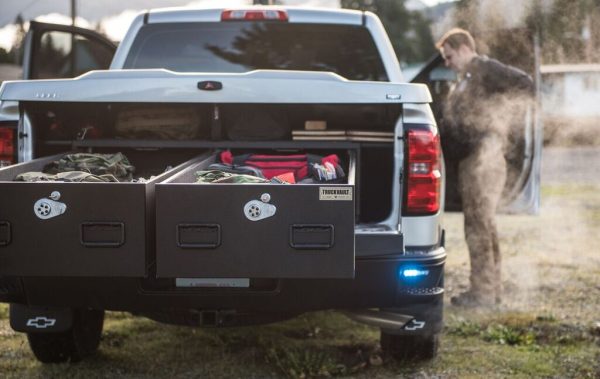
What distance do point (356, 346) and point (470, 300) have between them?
155 cm

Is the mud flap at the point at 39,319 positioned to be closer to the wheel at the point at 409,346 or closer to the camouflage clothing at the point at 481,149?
the wheel at the point at 409,346

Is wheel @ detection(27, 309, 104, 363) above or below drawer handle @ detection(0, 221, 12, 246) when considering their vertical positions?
below

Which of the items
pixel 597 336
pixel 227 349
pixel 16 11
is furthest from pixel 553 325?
pixel 16 11

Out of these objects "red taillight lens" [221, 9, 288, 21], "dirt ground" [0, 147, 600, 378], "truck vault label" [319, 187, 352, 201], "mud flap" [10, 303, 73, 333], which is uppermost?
"red taillight lens" [221, 9, 288, 21]

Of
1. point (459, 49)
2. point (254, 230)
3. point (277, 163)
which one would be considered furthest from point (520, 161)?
point (254, 230)

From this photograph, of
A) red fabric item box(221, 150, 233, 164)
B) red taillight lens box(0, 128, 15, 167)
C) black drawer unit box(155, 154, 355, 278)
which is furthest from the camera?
red fabric item box(221, 150, 233, 164)

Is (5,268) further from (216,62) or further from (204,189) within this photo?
(216,62)

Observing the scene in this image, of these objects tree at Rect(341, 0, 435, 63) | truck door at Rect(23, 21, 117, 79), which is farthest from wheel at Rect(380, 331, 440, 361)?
tree at Rect(341, 0, 435, 63)

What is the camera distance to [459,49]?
666 cm

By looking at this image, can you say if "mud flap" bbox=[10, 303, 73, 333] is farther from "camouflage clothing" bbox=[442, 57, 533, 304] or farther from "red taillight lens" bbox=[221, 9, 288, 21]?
"camouflage clothing" bbox=[442, 57, 533, 304]

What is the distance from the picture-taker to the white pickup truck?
136 inches

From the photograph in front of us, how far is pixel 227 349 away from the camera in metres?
5.18

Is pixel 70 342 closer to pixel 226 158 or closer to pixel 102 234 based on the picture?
pixel 226 158

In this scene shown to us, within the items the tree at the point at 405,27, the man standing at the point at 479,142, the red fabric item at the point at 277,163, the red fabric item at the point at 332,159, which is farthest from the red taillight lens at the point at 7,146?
the tree at the point at 405,27
